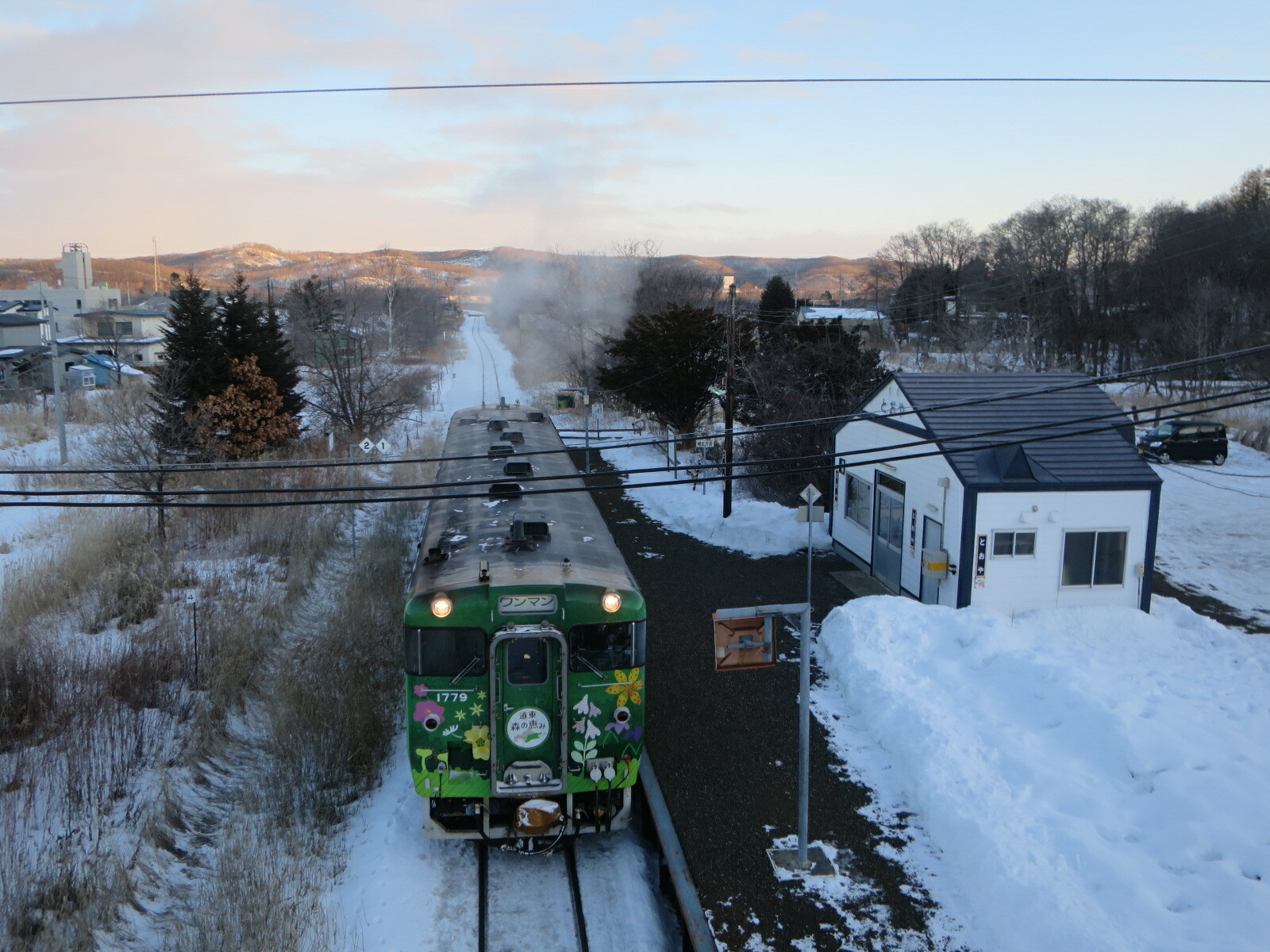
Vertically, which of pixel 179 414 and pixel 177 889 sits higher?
pixel 179 414

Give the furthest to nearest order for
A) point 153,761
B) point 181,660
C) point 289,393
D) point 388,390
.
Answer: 1. point 388,390
2. point 289,393
3. point 181,660
4. point 153,761

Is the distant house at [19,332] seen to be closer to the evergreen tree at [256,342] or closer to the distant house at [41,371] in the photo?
the distant house at [41,371]

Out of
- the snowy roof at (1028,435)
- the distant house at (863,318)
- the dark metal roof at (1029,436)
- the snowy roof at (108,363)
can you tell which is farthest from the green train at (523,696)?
the snowy roof at (108,363)

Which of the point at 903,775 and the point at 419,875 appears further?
the point at 903,775

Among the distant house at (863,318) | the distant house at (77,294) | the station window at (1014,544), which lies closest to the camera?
the station window at (1014,544)

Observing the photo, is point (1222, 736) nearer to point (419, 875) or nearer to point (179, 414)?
point (419, 875)

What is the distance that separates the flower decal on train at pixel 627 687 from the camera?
26.1ft

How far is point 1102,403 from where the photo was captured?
16.4 metres

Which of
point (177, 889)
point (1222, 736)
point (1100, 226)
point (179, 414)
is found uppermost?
point (1100, 226)

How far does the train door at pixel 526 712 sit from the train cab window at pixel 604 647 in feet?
0.49

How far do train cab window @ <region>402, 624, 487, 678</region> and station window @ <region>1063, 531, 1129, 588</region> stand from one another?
11.7m

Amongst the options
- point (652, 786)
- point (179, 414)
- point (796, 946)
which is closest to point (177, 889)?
point (652, 786)

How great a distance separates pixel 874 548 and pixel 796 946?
40.8 ft

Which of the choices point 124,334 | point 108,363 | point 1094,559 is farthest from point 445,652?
point 124,334
